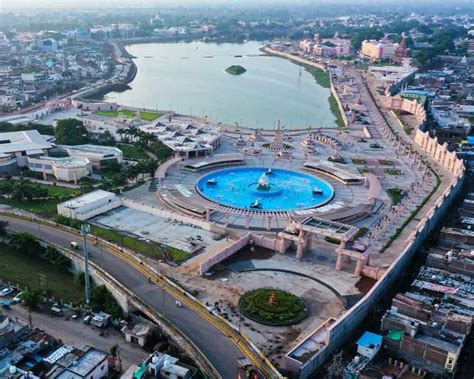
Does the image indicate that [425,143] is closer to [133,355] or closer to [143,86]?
[133,355]

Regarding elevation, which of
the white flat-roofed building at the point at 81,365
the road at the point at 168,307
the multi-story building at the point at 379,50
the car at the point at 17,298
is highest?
the multi-story building at the point at 379,50

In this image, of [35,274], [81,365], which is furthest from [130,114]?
[81,365]

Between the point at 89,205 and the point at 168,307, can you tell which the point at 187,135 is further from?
the point at 168,307

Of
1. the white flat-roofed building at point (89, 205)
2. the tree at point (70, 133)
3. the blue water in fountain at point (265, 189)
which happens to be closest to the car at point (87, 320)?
the white flat-roofed building at point (89, 205)

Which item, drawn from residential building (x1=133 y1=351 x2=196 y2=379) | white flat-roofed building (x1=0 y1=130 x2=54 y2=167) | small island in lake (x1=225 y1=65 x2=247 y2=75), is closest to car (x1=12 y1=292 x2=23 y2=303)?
residential building (x1=133 y1=351 x2=196 y2=379)

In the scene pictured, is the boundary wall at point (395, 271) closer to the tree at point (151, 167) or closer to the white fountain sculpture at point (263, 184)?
the white fountain sculpture at point (263, 184)

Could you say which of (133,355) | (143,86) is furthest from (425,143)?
(143,86)

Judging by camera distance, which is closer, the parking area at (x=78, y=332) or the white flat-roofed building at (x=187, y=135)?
the parking area at (x=78, y=332)

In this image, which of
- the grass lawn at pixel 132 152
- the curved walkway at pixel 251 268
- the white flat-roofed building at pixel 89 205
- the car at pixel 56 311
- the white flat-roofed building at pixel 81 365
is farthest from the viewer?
the grass lawn at pixel 132 152
